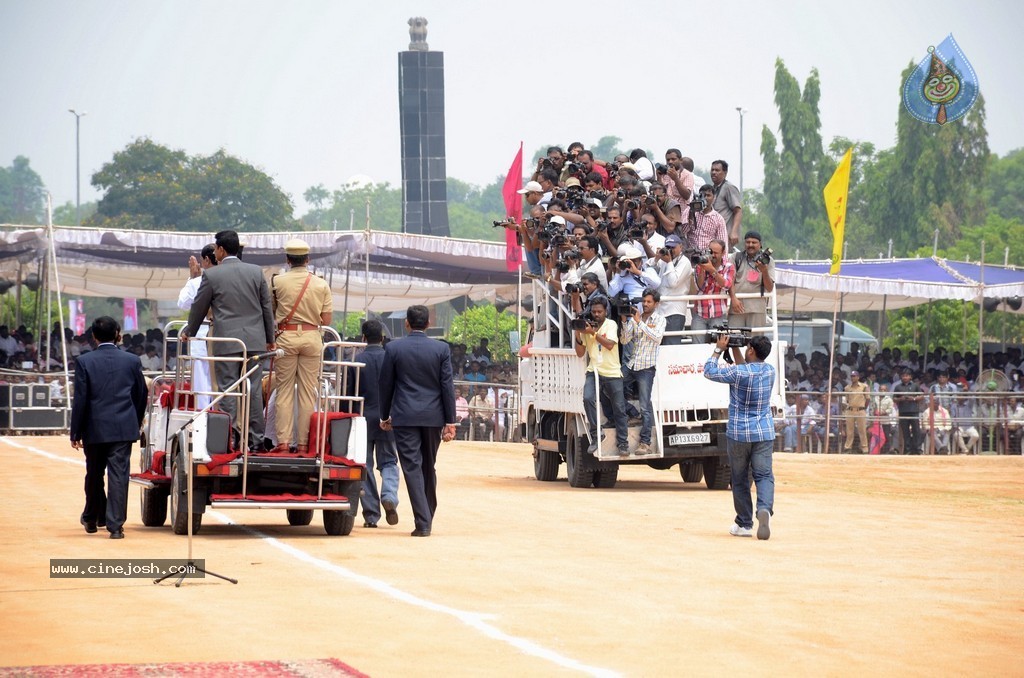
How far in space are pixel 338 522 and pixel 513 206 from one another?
473 inches

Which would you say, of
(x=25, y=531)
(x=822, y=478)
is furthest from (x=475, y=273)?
(x=25, y=531)

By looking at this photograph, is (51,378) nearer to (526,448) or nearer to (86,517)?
(526,448)

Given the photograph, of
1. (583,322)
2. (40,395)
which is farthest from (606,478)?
(40,395)

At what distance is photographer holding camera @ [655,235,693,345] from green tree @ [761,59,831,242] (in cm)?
6857

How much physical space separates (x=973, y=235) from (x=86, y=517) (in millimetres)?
67394

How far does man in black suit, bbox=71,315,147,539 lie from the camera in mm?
13922

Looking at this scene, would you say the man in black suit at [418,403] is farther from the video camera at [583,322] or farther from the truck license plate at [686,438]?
the truck license plate at [686,438]

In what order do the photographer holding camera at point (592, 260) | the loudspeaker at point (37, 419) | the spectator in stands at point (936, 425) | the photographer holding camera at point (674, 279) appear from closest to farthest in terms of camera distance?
the photographer holding camera at point (674, 279), the photographer holding camera at point (592, 260), the spectator in stands at point (936, 425), the loudspeaker at point (37, 419)

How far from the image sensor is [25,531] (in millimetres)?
14492

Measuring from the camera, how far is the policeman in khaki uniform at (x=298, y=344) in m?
14.0

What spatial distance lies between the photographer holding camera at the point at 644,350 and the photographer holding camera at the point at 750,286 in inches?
38.2

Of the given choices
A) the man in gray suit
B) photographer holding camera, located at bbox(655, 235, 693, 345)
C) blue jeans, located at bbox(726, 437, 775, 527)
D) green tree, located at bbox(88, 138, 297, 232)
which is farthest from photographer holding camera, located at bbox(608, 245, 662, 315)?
green tree, located at bbox(88, 138, 297, 232)

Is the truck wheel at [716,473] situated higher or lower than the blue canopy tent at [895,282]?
lower

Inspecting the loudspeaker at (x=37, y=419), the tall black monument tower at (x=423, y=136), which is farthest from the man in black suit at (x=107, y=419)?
the tall black monument tower at (x=423, y=136)
